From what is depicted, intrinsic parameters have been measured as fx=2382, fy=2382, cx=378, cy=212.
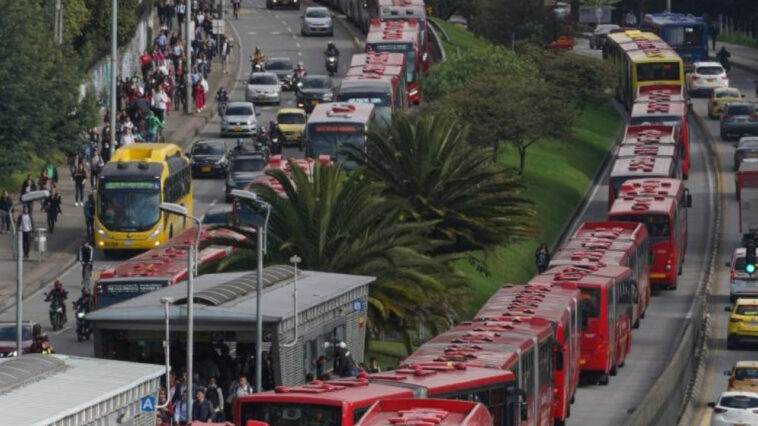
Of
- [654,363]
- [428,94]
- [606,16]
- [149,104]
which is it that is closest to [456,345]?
[654,363]

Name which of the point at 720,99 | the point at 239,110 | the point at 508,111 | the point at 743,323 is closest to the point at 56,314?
the point at 743,323

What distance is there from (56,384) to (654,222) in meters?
48.0

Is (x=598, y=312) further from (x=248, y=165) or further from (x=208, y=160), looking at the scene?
(x=208, y=160)

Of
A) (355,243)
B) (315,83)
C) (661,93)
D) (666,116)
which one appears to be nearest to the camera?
(355,243)

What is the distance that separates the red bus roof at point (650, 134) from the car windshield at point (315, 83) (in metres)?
16.6

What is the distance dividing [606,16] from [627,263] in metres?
98.4

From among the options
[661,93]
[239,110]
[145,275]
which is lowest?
[661,93]

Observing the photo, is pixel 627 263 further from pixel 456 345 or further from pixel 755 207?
pixel 456 345

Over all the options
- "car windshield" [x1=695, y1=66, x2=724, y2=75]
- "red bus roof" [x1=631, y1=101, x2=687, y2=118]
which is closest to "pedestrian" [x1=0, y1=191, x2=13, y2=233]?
"red bus roof" [x1=631, y1=101, x2=687, y2=118]

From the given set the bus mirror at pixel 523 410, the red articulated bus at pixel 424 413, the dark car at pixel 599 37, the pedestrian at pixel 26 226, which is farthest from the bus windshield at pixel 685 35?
the red articulated bus at pixel 424 413

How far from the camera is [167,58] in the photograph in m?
110

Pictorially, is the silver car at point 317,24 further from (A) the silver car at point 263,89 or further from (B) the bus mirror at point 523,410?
(B) the bus mirror at point 523,410

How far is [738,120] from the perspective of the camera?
113875 millimetres

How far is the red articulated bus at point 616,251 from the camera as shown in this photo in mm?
67375
